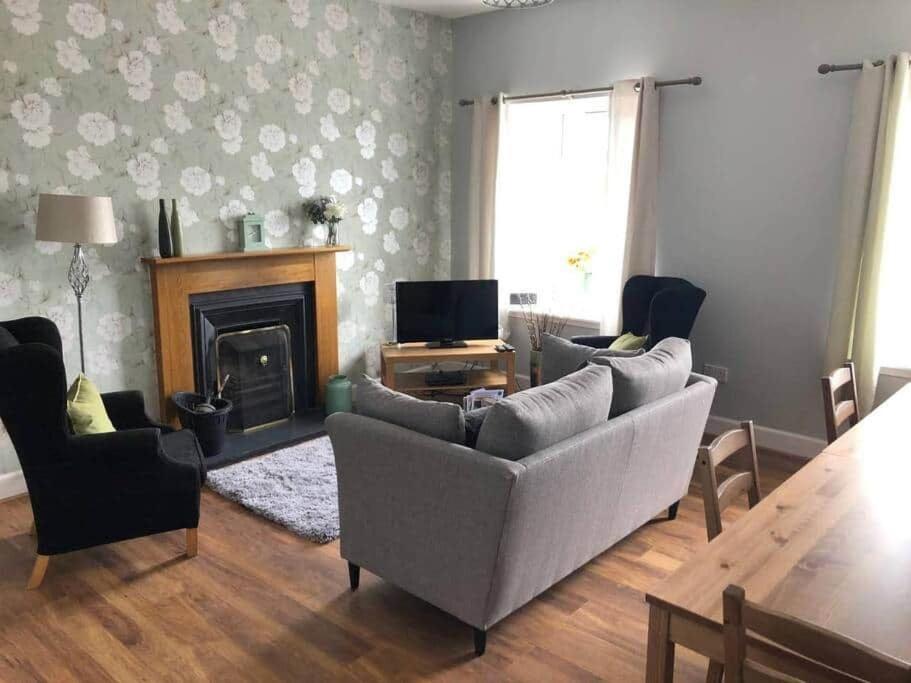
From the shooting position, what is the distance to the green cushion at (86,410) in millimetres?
3102

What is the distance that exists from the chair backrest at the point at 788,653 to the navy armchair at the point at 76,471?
2447 millimetres

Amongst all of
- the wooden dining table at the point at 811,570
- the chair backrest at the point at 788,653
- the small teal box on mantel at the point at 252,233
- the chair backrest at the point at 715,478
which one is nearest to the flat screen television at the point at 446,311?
the small teal box on mantel at the point at 252,233

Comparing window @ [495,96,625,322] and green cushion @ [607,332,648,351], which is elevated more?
window @ [495,96,625,322]

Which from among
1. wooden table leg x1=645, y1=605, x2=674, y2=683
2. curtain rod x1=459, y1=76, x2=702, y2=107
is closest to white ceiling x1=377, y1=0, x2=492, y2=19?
curtain rod x1=459, y1=76, x2=702, y2=107

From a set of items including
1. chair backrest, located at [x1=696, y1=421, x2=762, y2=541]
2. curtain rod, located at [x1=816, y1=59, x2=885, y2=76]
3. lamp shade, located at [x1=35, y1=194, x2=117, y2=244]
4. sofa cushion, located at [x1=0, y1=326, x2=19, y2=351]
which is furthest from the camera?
curtain rod, located at [x1=816, y1=59, x2=885, y2=76]

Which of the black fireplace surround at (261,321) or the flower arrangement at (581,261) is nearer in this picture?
the black fireplace surround at (261,321)

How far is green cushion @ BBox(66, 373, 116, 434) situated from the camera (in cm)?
310

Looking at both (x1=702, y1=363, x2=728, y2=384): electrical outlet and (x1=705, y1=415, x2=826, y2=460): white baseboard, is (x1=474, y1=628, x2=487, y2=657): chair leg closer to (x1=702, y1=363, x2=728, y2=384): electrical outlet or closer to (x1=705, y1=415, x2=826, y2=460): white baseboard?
(x1=705, y1=415, x2=826, y2=460): white baseboard

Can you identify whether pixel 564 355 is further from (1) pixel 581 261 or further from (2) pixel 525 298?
(2) pixel 525 298

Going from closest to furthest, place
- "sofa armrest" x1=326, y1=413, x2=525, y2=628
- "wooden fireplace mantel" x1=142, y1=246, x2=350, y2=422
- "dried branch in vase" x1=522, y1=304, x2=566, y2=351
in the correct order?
"sofa armrest" x1=326, y1=413, x2=525, y2=628 → "wooden fireplace mantel" x1=142, y1=246, x2=350, y2=422 → "dried branch in vase" x1=522, y1=304, x2=566, y2=351

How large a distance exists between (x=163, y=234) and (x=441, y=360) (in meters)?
1.97

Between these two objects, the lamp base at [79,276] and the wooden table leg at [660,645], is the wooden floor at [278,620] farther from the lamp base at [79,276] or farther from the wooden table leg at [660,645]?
the lamp base at [79,276]

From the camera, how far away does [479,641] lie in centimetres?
263

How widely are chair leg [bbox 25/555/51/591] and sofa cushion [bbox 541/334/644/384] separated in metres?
2.36
